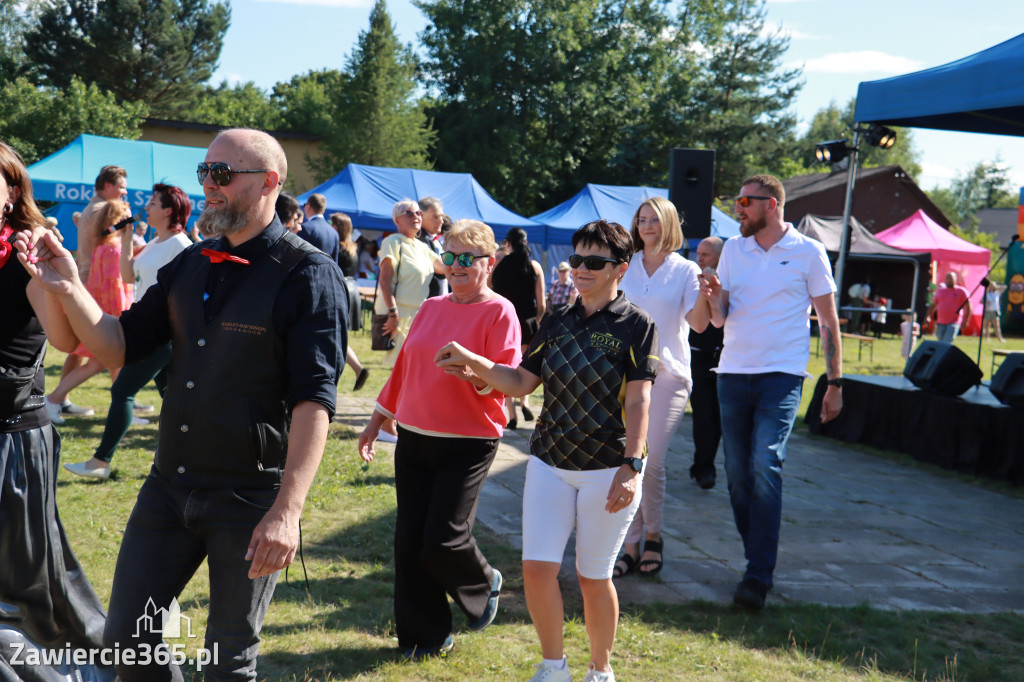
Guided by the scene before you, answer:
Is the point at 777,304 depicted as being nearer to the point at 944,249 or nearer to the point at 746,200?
the point at 746,200

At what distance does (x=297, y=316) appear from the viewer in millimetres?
2373

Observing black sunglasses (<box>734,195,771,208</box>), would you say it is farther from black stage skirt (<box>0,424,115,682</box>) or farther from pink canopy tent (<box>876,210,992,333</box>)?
pink canopy tent (<box>876,210,992,333</box>)

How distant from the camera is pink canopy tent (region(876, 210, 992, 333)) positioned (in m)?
28.4

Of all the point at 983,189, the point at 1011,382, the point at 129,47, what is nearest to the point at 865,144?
the point at 983,189

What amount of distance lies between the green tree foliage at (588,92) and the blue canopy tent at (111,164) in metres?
26.7

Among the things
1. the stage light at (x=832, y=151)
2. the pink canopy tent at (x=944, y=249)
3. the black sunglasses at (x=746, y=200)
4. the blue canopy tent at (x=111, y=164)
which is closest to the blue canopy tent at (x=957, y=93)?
the black sunglasses at (x=746, y=200)

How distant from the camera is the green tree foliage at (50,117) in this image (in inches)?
1204

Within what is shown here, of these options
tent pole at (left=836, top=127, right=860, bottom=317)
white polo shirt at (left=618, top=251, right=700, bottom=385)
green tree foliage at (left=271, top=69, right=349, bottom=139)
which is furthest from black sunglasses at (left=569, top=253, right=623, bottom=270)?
green tree foliage at (left=271, top=69, right=349, bottom=139)

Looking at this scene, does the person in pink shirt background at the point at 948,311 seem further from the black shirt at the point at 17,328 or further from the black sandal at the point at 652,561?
the black shirt at the point at 17,328

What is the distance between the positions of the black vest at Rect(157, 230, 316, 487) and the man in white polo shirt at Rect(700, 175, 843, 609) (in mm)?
2622

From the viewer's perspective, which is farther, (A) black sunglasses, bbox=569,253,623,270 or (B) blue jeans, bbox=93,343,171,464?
(B) blue jeans, bbox=93,343,171,464

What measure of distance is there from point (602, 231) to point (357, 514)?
3.00 metres

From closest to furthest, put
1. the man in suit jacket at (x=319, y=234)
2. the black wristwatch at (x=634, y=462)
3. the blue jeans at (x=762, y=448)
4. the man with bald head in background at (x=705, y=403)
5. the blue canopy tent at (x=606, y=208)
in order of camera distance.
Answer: the black wristwatch at (x=634, y=462) < the blue jeans at (x=762, y=448) < the man with bald head in background at (x=705, y=403) < the man in suit jacket at (x=319, y=234) < the blue canopy tent at (x=606, y=208)

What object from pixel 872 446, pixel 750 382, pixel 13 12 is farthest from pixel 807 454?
pixel 13 12
